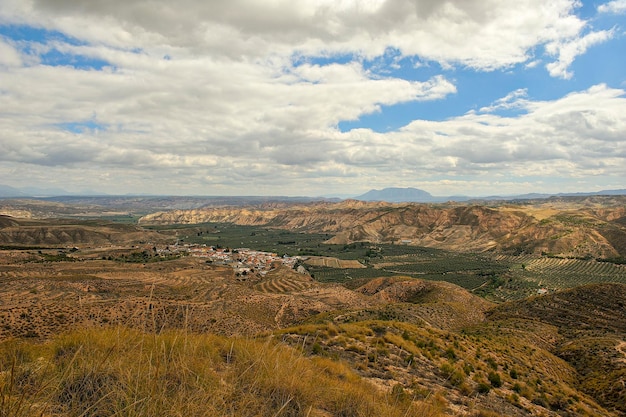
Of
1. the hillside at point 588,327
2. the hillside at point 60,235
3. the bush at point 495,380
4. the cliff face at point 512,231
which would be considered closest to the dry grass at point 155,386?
the bush at point 495,380

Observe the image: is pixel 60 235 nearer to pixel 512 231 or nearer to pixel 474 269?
pixel 474 269

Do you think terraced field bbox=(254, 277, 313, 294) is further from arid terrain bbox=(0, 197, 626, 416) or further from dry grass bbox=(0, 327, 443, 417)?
dry grass bbox=(0, 327, 443, 417)

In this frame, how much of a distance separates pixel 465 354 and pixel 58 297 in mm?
33039

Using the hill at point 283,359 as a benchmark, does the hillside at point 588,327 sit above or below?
below

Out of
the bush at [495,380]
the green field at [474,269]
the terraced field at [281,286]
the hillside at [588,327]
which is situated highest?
the bush at [495,380]

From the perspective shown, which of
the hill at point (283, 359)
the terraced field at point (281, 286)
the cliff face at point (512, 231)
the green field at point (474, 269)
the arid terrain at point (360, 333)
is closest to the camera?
the hill at point (283, 359)

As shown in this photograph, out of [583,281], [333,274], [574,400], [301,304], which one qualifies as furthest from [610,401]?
[333,274]

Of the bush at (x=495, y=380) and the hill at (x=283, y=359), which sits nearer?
the hill at (x=283, y=359)

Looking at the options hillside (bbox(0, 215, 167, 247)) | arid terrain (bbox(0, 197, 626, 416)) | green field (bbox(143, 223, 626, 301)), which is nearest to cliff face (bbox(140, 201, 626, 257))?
green field (bbox(143, 223, 626, 301))

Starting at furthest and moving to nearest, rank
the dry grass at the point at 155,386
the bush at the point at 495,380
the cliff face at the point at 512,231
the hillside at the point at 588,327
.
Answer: the cliff face at the point at 512,231 < the hillside at the point at 588,327 < the bush at the point at 495,380 < the dry grass at the point at 155,386

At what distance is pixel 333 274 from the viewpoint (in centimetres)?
10250

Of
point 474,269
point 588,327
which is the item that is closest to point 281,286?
point 588,327

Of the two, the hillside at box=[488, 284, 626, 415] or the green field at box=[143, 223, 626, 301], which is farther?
the green field at box=[143, 223, 626, 301]

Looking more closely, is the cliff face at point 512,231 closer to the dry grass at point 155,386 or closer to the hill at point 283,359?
the hill at point 283,359
